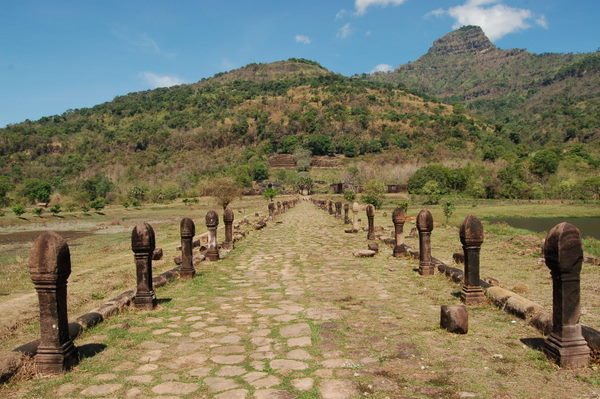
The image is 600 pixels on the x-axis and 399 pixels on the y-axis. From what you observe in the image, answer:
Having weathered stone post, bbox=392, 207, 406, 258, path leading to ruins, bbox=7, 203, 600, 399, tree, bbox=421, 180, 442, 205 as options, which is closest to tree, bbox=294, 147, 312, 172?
tree, bbox=421, 180, 442, 205

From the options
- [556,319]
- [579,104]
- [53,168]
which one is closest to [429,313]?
[556,319]

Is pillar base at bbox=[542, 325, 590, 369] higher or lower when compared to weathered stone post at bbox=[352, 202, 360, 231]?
lower

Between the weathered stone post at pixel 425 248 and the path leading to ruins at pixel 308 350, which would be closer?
the path leading to ruins at pixel 308 350

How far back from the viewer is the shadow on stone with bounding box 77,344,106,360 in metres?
4.68

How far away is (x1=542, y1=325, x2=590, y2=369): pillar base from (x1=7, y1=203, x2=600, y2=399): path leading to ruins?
0.47 ft

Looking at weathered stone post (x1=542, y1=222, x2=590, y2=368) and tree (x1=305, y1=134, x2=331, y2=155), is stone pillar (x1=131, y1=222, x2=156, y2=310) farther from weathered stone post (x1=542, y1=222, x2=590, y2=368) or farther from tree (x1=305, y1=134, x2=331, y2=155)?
tree (x1=305, y1=134, x2=331, y2=155)

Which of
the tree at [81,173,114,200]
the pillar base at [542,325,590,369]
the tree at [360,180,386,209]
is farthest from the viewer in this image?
the tree at [81,173,114,200]

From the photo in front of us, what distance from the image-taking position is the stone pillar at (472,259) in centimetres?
657

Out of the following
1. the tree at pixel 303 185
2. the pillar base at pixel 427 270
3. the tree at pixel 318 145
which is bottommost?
the pillar base at pixel 427 270

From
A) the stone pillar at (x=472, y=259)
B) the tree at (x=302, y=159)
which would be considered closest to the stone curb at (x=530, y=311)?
the stone pillar at (x=472, y=259)

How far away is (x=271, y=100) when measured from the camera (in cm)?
18675

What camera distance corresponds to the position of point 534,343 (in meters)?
4.75

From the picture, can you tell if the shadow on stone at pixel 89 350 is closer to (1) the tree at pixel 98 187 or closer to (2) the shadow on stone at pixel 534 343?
(2) the shadow on stone at pixel 534 343

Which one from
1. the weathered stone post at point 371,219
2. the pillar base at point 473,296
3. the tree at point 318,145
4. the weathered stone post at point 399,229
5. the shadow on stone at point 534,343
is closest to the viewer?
the shadow on stone at point 534,343
